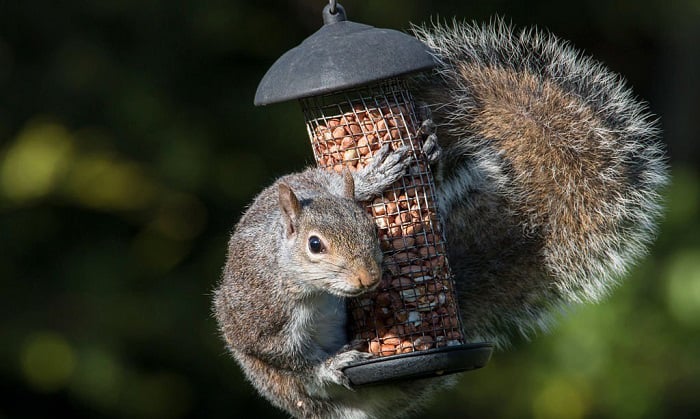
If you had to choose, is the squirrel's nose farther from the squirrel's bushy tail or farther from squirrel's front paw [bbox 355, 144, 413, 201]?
the squirrel's bushy tail

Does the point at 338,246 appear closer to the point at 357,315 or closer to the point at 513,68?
the point at 357,315

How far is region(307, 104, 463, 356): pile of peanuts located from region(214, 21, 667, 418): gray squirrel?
7 centimetres

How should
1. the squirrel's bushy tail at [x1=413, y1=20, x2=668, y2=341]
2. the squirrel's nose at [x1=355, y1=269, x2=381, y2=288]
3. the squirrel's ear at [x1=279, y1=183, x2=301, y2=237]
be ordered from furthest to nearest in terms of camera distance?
1. the squirrel's bushy tail at [x1=413, y1=20, x2=668, y2=341]
2. the squirrel's ear at [x1=279, y1=183, x2=301, y2=237]
3. the squirrel's nose at [x1=355, y1=269, x2=381, y2=288]

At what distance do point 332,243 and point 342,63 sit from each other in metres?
0.35

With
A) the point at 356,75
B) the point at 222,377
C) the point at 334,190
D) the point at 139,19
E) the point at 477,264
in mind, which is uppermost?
the point at 139,19

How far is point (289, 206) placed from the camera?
2.12 m

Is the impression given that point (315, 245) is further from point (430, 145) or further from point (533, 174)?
point (533, 174)

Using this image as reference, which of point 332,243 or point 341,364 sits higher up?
point 332,243

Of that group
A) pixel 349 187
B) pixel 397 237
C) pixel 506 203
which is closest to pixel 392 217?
pixel 397 237

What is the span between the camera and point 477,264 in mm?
2613

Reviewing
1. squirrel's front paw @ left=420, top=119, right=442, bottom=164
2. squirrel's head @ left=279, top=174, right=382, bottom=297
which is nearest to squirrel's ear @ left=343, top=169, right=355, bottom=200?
squirrel's head @ left=279, top=174, right=382, bottom=297

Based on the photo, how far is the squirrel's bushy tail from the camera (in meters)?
2.63

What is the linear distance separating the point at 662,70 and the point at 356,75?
3.27 meters

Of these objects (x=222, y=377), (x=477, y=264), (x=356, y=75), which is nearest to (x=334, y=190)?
(x=356, y=75)
